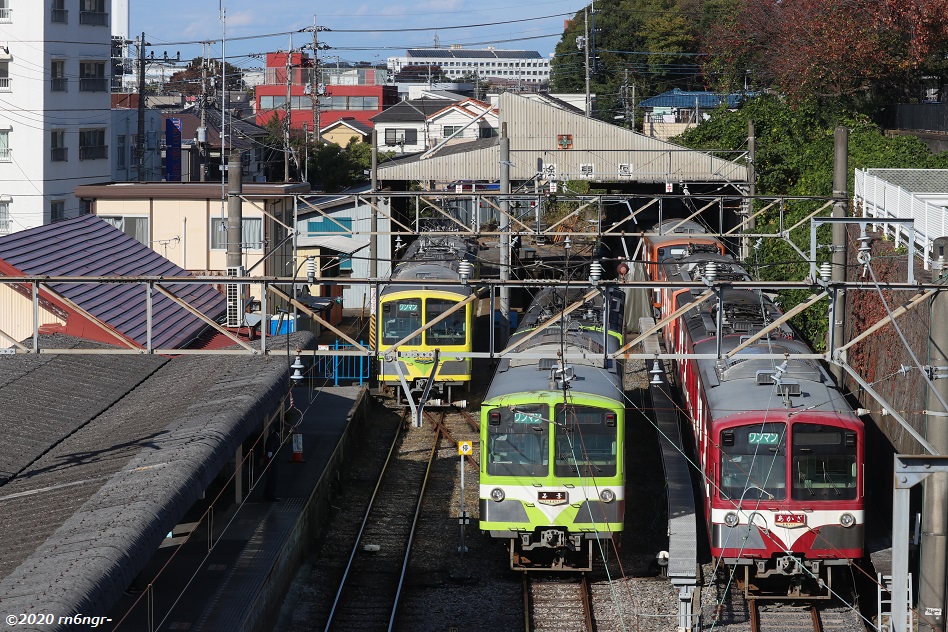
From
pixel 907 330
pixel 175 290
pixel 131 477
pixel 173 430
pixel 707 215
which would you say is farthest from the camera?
pixel 707 215

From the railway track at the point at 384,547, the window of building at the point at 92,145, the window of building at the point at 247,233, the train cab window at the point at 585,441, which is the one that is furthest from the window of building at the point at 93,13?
the train cab window at the point at 585,441

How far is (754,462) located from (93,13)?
1106 inches

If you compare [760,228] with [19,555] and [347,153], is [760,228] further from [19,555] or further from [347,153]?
[347,153]

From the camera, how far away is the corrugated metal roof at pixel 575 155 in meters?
26.0

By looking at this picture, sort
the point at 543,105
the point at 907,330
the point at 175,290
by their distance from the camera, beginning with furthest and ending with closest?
the point at 543,105 → the point at 175,290 → the point at 907,330

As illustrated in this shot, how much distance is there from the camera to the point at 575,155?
2695cm

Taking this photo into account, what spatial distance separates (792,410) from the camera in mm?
11055

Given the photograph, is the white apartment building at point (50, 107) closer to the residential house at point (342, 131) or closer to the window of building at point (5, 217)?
the window of building at point (5, 217)

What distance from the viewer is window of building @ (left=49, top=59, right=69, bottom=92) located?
32.0 meters

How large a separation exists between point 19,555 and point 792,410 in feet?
22.3

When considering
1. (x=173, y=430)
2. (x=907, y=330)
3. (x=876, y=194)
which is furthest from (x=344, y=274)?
(x=173, y=430)

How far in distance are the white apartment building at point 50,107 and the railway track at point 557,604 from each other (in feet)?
74.4

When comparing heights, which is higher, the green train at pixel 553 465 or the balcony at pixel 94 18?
the balcony at pixel 94 18

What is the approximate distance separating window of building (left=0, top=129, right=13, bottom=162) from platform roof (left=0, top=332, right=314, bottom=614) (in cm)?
1859
